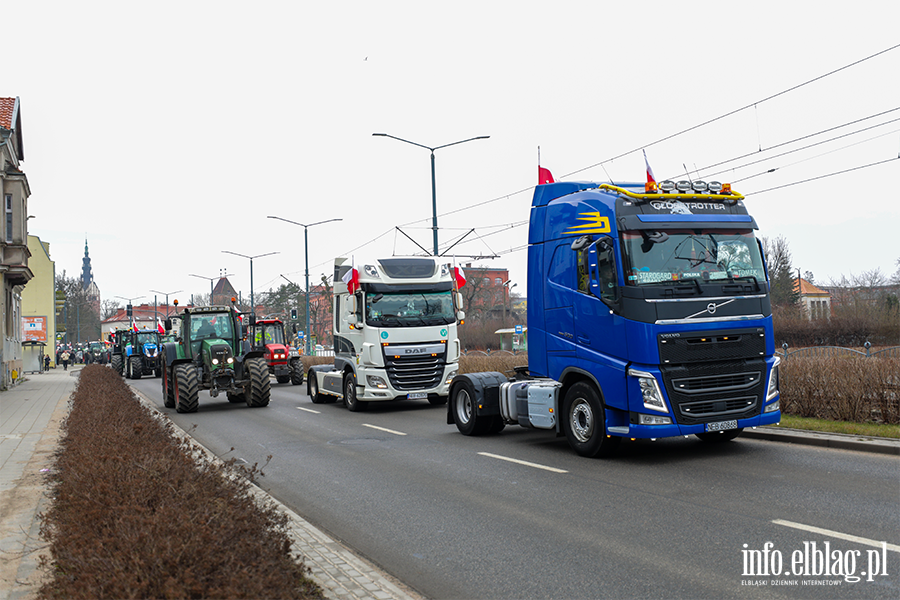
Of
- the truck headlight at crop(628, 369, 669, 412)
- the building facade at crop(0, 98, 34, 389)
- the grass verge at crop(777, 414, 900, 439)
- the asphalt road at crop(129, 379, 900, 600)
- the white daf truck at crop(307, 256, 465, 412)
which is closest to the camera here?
the asphalt road at crop(129, 379, 900, 600)

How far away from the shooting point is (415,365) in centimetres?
1764

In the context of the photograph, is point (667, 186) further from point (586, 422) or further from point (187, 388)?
point (187, 388)


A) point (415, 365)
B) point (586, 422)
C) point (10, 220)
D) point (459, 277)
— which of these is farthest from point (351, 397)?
point (10, 220)

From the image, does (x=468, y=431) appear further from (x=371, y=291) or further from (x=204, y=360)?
(x=204, y=360)

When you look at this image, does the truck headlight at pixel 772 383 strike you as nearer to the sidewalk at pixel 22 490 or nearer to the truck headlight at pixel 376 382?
the sidewalk at pixel 22 490

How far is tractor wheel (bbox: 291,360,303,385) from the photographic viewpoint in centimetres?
3197

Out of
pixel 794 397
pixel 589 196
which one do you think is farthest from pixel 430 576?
pixel 794 397

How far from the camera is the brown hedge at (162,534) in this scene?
338 centimetres

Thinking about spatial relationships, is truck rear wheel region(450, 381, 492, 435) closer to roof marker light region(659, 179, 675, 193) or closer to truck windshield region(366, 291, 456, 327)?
truck windshield region(366, 291, 456, 327)

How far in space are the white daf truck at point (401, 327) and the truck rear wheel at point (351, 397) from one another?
1.0 inches

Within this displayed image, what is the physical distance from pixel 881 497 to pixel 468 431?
6914mm

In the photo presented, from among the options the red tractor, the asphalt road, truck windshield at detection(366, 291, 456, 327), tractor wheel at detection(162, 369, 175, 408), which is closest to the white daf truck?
truck windshield at detection(366, 291, 456, 327)

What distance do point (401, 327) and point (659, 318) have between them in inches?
355

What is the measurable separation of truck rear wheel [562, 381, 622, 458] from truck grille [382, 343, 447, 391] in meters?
7.23
